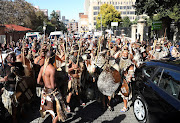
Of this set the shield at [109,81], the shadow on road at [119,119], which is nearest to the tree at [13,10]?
the shield at [109,81]

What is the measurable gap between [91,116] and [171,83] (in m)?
2.47

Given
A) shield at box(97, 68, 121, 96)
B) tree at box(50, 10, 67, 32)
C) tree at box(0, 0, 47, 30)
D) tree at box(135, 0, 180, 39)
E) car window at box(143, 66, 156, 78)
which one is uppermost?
tree at box(50, 10, 67, 32)

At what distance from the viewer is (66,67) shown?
17.1 ft

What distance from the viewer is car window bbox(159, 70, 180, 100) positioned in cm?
338

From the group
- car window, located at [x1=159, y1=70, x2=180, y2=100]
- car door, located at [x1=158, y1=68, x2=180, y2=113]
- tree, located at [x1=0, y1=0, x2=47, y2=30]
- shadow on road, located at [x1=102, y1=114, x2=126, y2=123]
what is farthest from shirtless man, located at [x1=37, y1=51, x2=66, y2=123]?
tree, located at [x1=0, y1=0, x2=47, y2=30]

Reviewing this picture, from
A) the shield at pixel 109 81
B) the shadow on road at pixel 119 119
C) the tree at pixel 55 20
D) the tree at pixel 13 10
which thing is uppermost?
the tree at pixel 55 20

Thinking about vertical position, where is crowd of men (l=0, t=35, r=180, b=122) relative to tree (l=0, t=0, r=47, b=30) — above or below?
below

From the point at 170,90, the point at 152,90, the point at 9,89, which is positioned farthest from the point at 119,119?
the point at 9,89

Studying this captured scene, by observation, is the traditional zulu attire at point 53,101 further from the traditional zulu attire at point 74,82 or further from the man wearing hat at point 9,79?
the traditional zulu attire at point 74,82

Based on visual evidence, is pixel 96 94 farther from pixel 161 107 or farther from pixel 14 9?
pixel 14 9

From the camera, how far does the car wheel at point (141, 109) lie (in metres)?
4.19

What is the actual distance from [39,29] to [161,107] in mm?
48886

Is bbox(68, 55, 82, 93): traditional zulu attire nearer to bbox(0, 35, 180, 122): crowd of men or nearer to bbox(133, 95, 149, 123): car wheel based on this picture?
bbox(0, 35, 180, 122): crowd of men

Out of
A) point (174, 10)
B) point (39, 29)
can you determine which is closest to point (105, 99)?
point (174, 10)
